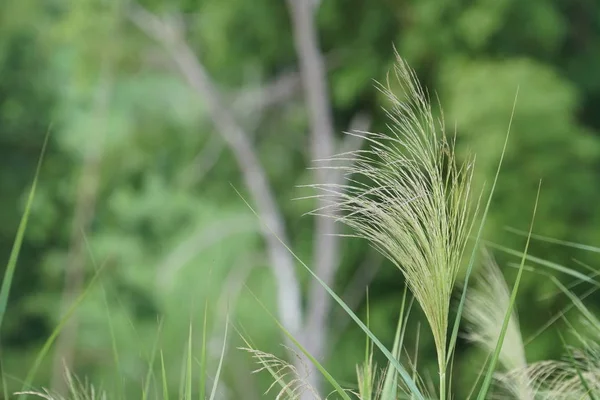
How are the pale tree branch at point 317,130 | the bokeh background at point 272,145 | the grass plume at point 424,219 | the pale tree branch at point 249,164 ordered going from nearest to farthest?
the grass plume at point 424,219, the bokeh background at point 272,145, the pale tree branch at point 317,130, the pale tree branch at point 249,164

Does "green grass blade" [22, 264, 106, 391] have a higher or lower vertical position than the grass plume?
lower

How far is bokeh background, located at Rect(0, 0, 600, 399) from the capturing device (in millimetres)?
5266

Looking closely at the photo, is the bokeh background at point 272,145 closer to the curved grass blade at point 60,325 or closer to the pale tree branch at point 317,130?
the pale tree branch at point 317,130

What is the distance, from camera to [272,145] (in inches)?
333

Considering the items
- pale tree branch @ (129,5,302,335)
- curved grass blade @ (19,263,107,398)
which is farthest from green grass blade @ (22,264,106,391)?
pale tree branch @ (129,5,302,335)

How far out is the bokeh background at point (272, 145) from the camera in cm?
527

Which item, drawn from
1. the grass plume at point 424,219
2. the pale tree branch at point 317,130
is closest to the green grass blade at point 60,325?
the grass plume at point 424,219

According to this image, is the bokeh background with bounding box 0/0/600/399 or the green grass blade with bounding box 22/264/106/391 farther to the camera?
the bokeh background with bounding box 0/0/600/399

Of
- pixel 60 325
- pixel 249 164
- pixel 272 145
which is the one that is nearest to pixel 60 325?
pixel 60 325

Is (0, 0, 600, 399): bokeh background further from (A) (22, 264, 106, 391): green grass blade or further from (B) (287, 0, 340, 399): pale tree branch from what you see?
(A) (22, 264, 106, 391): green grass blade

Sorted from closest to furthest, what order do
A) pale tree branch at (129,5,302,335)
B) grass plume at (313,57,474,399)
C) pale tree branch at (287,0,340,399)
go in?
1. grass plume at (313,57,474,399)
2. pale tree branch at (287,0,340,399)
3. pale tree branch at (129,5,302,335)

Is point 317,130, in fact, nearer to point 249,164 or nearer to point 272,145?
point 249,164

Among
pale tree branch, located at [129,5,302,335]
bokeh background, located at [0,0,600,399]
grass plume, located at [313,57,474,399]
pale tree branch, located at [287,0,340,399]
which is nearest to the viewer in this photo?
grass plume, located at [313,57,474,399]

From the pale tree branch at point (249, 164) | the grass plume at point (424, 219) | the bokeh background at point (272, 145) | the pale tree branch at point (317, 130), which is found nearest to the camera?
the grass plume at point (424, 219)
